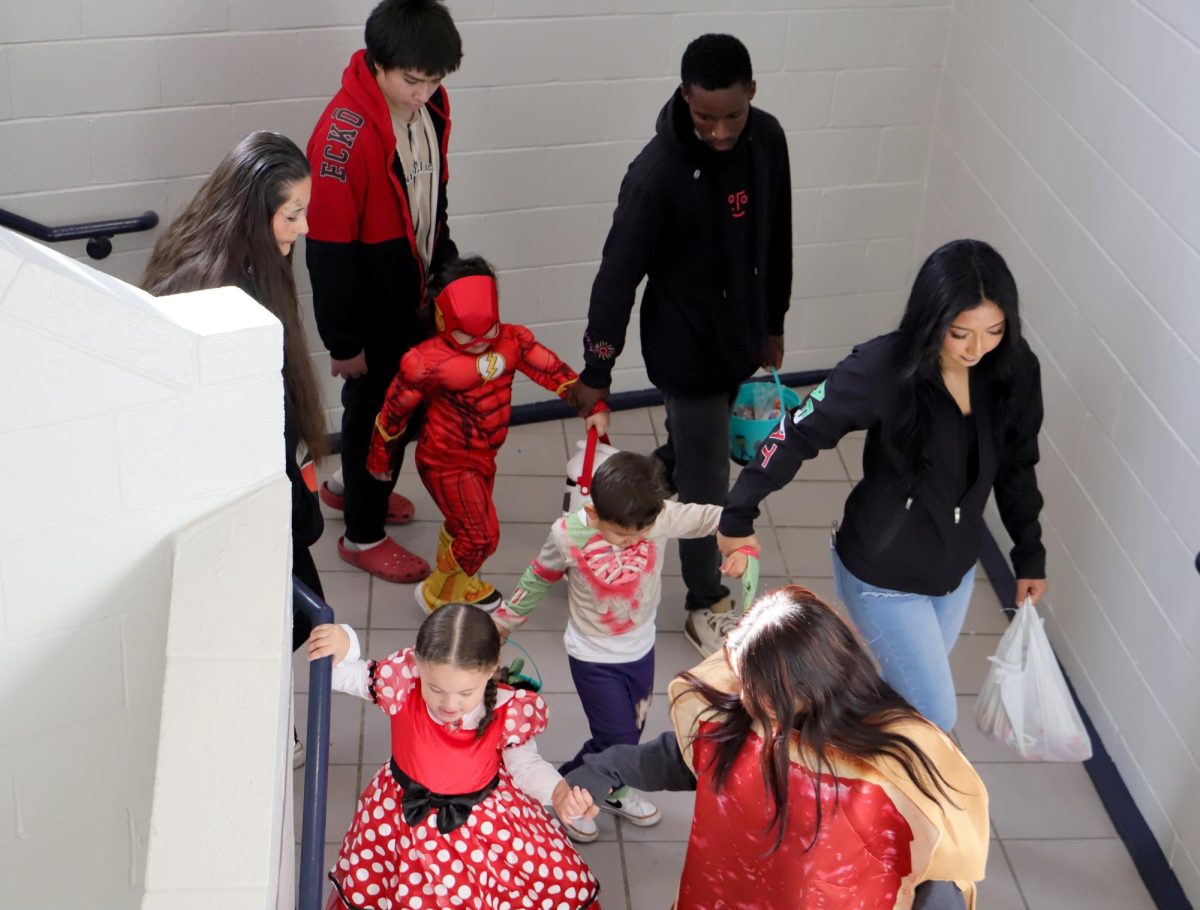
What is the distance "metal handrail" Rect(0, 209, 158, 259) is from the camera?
3.95 m

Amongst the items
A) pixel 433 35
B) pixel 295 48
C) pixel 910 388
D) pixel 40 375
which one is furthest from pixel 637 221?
pixel 40 375

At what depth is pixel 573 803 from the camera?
8.20ft

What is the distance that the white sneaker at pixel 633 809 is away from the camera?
11.4 ft

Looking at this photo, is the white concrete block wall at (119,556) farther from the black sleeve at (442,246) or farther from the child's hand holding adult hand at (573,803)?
the black sleeve at (442,246)

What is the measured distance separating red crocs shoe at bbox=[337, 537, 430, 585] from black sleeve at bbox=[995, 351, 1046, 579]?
5.85 ft

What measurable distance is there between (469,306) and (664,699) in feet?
3.94

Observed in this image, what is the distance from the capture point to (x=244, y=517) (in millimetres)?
2248

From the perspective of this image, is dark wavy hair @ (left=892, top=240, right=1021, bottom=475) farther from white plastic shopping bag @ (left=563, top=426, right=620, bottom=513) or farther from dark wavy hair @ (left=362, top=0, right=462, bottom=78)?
dark wavy hair @ (left=362, top=0, right=462, bottom=78)

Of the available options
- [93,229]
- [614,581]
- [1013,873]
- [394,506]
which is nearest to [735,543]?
Answer: [614,581]

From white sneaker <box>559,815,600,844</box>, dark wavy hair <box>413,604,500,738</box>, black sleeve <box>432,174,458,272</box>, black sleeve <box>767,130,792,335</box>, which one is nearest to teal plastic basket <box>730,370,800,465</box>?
black sleeve <box>767,130,792,335</box>

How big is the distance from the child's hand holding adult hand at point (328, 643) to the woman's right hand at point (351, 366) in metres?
1.36

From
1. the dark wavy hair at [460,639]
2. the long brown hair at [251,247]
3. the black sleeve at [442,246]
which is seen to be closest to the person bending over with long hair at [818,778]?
the dark wavy hair at [460,639]

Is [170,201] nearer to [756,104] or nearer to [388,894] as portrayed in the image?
[756,104]

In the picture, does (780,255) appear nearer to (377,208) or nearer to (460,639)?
(377,208)
